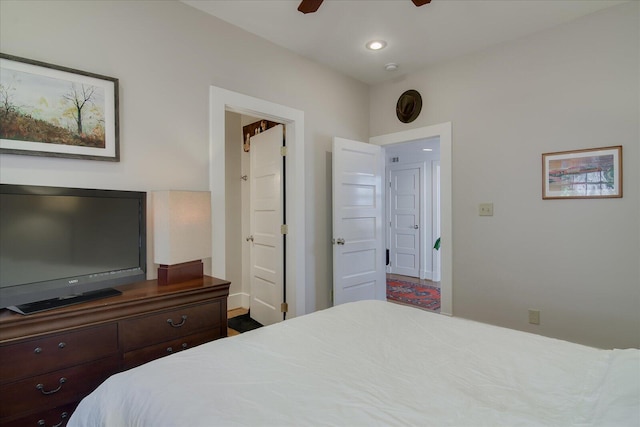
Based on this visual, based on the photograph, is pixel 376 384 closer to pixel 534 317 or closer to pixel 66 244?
pixel 66 244

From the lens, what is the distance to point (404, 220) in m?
6.59

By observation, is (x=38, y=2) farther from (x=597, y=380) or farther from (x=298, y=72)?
(x=597, y=380)

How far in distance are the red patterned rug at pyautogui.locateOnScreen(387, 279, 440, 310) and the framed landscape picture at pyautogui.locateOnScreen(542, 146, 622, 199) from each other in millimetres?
2194

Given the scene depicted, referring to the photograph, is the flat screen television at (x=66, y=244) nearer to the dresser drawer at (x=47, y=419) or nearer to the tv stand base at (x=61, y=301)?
the tv stand base at (x=61, y=301)

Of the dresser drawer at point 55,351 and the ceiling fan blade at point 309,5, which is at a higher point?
the ceiling fan blade at point 309,5

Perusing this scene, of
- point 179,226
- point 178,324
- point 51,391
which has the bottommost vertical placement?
point 51,391

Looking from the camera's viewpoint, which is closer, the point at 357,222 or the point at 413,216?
the point at 357,222

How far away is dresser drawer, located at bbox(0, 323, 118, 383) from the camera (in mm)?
1355

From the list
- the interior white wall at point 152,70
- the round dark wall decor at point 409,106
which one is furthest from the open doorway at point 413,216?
the interior white wall at point 152,70

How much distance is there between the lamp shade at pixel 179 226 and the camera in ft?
6.56

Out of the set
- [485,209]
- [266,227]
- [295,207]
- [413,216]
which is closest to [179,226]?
[295,207]

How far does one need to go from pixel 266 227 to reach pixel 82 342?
6.89 feet

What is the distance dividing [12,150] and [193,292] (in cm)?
118

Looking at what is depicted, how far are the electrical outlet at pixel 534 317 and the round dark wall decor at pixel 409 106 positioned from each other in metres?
2.20
